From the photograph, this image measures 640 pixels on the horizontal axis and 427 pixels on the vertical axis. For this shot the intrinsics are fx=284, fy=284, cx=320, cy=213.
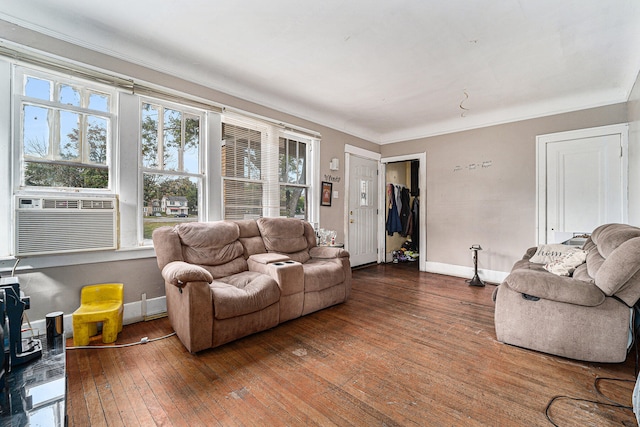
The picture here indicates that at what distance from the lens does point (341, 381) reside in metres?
1.78

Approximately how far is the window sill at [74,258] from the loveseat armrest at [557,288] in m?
3.22

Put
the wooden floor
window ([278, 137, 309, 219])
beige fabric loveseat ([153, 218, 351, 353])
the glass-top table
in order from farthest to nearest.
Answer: window ([278, 137, 309, 219]), beige fabric loveseat ([153, 218, 351, 353]), the wooden floor, the glass-top table

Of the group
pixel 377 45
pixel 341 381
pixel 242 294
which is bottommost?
pixel 341 381

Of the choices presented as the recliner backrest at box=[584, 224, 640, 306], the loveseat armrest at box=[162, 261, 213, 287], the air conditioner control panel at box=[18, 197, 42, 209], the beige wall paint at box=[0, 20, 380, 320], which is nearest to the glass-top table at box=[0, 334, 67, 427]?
the loveseat armrest at box=[162, 261, 213, 287]

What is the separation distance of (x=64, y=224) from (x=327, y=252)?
2.47m

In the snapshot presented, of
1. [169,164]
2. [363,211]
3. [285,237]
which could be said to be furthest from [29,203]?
[363,211]

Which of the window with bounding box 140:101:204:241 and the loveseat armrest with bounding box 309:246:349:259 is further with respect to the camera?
the loveseat armrest with bounding box 309:246:349:259

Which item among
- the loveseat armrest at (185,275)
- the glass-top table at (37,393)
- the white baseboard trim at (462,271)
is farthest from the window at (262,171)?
the white baseboard trim at (462,271)

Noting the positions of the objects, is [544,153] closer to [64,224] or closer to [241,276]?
[241,276]

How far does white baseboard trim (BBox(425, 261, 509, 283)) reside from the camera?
421cm

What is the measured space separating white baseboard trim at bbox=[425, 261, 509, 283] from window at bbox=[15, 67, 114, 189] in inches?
183

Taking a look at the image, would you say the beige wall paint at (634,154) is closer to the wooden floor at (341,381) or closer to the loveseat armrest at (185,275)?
the wooden floor at (341,381)

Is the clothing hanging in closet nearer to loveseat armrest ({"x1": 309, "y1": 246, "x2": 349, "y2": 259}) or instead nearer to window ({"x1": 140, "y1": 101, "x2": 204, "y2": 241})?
loveseat armrest ({"x1": 309, "y1": 246, "x2": 349, "y2": 259})

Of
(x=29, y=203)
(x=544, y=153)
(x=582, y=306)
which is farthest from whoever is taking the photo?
(x=544, y=153)
